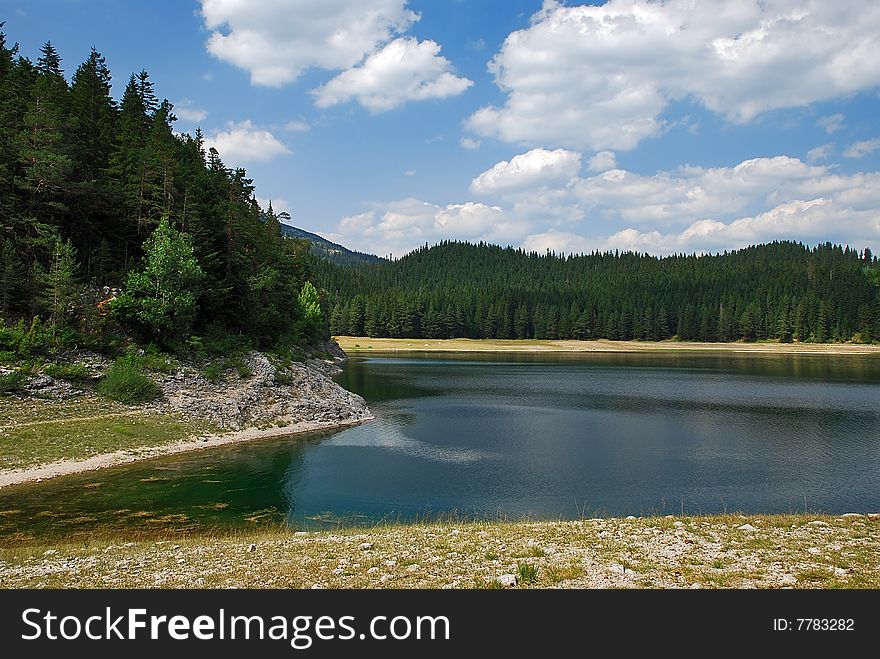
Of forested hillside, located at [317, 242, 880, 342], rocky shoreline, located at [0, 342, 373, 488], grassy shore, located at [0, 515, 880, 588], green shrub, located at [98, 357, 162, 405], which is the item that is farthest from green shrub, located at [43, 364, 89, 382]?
forested hillside, located at [317, 242, 880, 342]

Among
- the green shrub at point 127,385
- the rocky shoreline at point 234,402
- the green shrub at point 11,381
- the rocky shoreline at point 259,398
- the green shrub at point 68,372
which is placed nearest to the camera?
the green shrub at point 11,381

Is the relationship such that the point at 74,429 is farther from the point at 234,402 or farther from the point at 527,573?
the point at 527,573

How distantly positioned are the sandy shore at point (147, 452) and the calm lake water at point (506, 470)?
1045 mm

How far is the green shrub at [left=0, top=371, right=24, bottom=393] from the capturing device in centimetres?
3284

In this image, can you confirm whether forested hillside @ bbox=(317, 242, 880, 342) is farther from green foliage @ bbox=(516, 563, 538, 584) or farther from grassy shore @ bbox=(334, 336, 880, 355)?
green foliage @ bbox=(516, 563, 538, 584)

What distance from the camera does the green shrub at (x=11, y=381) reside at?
108 feet

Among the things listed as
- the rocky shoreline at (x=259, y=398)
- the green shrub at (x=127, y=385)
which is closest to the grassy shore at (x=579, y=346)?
the rocky shoreline at (x=259, y=398)

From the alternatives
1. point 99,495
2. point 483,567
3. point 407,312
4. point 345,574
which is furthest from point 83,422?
point 407,312

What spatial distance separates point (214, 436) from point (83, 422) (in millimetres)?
7402

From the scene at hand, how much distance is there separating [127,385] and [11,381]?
6.14 metres

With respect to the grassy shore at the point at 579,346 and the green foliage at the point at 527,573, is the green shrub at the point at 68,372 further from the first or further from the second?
the grassy shore at the point at 579,346

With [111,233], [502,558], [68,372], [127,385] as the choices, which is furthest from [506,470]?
[111,233]

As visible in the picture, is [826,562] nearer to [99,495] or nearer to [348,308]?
[99,495]

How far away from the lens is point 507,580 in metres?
11.9
